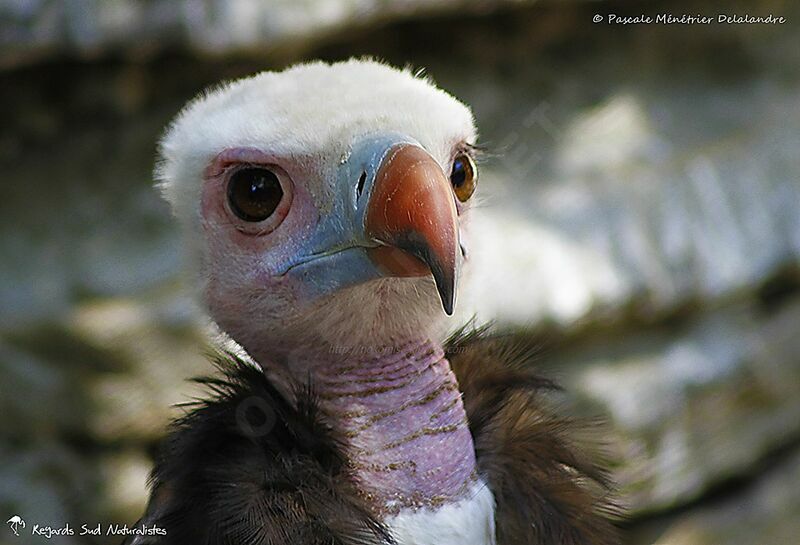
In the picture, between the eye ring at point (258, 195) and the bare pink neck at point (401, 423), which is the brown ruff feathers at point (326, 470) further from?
the eye ring at point (258, 195)

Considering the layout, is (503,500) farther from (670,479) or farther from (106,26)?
(670,479)

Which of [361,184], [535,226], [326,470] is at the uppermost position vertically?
[535,226]

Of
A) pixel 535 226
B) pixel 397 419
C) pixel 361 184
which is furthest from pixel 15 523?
pixel 361 184

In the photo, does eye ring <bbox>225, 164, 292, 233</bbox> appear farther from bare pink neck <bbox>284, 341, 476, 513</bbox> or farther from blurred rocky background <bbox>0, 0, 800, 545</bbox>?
blurred rocky background <bbox>0, 0, 800, 545</bbox>

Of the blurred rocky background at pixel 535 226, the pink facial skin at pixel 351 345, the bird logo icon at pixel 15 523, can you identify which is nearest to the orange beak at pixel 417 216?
the pink facial skin at pixel 351 345

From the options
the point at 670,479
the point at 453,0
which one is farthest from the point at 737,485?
the point at 453,0

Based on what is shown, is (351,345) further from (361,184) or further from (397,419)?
(361,184)

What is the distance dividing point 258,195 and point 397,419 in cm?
29

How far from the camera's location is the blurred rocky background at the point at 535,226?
2312 millimetres

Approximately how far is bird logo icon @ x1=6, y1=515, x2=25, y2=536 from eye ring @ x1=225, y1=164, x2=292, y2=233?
4.71 feet

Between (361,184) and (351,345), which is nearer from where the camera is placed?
(361,184)

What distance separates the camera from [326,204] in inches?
44.0

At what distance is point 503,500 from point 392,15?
1428mm

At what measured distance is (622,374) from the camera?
8.48 feet
